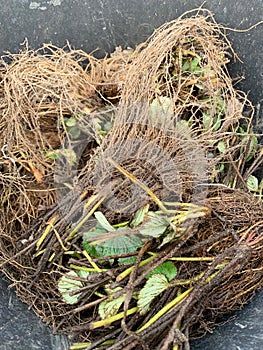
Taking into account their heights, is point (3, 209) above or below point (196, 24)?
below

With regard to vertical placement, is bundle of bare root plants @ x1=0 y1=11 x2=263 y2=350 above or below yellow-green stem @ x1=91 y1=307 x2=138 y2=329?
above

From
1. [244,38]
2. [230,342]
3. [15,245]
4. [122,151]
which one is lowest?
[230,342]

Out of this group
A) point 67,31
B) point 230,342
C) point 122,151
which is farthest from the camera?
point 67,31

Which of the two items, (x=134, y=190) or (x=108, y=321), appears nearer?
(x=108, y=321)

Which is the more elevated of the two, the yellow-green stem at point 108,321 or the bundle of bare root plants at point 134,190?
the bundle of bare root plants at point 134,190

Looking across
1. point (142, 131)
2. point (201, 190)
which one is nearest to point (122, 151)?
point (142, 131)

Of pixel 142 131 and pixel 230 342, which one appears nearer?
pixel 230 342

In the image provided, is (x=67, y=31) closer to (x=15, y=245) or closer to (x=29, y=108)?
(x=29, y=108)

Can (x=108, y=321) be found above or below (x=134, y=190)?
below
